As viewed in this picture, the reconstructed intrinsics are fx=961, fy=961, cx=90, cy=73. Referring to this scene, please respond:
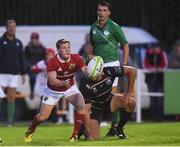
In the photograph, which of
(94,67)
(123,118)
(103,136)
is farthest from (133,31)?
(94,67)

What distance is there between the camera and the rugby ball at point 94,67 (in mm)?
16172

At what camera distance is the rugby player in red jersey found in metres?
16.2

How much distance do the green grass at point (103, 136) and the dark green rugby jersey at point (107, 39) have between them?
4.90 feet

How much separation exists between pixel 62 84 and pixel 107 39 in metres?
1.68

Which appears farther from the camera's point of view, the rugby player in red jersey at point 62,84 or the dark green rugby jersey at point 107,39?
the dark green rugby jersey at point 107,39

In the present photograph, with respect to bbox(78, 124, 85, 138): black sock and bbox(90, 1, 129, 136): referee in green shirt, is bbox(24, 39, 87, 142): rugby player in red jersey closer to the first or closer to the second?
bbox(78, 124, 85, 138): black sock

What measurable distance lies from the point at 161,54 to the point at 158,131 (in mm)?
5437

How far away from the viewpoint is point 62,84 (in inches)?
637

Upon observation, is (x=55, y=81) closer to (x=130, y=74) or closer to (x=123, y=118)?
(x=130, y=74)

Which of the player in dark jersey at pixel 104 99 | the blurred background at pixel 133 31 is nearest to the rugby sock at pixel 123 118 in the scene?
the player in dark jersey at pixel 104 99

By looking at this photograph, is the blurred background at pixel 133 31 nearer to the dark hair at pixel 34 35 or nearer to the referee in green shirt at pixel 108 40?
the dark hair at pixel 34 35

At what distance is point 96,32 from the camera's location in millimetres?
17453

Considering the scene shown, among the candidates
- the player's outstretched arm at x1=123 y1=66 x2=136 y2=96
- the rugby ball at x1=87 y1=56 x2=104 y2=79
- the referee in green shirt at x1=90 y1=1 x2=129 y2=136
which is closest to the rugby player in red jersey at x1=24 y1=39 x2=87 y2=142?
the rugby ball at x1=87 y1=56 x2=104 y2=79

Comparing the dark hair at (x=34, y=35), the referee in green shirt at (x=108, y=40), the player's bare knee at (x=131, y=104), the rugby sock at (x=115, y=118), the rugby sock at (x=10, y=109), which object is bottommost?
the rugby sock at (x=10, y=109)
